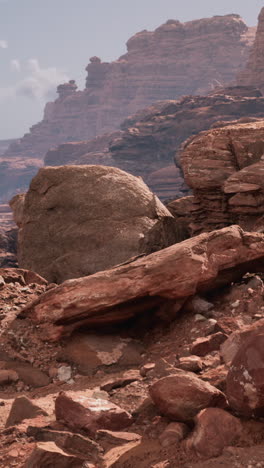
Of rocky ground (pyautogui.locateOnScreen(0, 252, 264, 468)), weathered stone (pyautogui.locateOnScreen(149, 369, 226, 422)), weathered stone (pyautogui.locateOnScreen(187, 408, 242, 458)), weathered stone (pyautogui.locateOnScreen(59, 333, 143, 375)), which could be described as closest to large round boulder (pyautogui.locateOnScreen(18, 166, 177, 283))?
rocky ground (pyautogui.locateOnScreen(0, 252, 264, 468))

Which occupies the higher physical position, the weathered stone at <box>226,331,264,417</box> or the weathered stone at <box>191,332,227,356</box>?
the weathered stone at <box>226,331,264,417</box>

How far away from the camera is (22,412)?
4891 mm

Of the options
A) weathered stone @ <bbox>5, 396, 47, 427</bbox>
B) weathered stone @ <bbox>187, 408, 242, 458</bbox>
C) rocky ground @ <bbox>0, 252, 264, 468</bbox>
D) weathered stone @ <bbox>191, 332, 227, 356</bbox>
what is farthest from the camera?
weathered stone @ <bbox>191, 332, 227, 356</bbox>

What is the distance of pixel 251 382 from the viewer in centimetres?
377

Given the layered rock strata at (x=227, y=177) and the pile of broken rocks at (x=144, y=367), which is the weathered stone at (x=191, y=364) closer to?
the pile of broken rocks at (x=144, y=367)

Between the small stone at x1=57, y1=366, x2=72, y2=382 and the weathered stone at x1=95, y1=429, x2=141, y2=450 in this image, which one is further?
the small stone at x1=57, y1=366, x2=72, y2=382

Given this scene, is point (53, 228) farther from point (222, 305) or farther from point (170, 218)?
point (222, 305)

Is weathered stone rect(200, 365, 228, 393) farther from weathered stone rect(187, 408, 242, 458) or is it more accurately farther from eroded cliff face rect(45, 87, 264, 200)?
eroded cliff face rect(45, 87, 264, 200)

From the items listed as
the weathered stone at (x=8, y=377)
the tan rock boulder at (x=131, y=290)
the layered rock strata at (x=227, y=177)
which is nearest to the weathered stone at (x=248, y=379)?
the tan rock boulder at (x=131, y=290)

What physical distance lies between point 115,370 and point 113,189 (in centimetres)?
758

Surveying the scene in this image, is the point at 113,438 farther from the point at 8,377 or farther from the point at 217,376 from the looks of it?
the point at 8,377

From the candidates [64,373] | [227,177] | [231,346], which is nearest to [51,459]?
[231,346]

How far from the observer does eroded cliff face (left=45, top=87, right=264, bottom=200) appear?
366 ft

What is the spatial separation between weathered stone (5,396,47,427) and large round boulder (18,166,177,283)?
733cm
